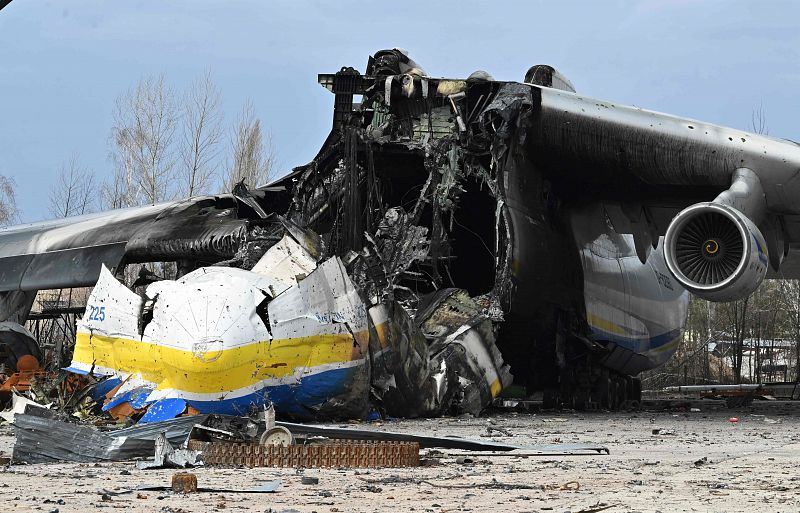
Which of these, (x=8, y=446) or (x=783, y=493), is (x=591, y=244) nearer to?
(x=8, y=446)

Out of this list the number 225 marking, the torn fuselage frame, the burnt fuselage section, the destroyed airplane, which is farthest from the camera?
the torn fuselage frame

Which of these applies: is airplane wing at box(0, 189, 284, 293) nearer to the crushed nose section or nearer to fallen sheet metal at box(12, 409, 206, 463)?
the crushed nose section

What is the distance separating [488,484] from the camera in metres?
6.29

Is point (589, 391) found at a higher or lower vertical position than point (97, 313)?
lower

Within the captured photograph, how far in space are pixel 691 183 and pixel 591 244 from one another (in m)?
3.12

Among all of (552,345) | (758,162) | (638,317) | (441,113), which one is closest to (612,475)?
(758,162)

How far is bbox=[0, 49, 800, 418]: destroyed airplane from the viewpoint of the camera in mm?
11352

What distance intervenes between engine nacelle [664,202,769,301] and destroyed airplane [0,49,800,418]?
25 millimetres

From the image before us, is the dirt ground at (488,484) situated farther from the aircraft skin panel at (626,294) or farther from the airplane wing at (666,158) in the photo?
the aircraft skin panel at (626,294)

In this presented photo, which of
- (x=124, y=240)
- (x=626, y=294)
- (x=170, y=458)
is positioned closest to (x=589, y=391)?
(x=626, y=294)

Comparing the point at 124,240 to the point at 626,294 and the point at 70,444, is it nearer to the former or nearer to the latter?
the point at 626,294

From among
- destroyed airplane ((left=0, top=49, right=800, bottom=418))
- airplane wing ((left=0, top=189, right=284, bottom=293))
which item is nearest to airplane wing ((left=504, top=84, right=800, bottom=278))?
destroyed airplane ((left=0, top=49, right=800, bottom=418))

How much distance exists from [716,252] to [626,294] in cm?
640

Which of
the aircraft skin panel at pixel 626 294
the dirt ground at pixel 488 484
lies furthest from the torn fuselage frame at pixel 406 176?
the dirt ground at pixel 488 484
